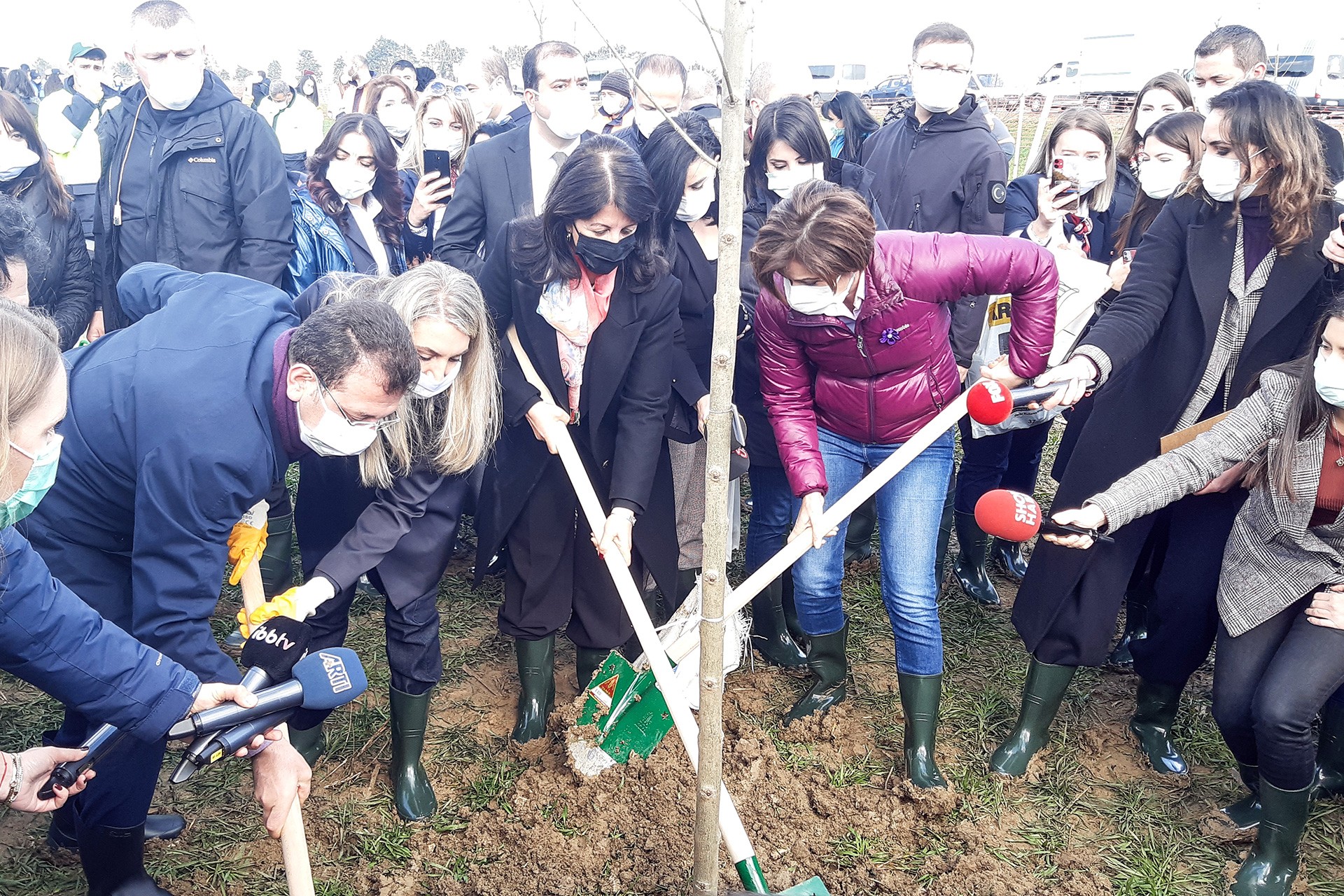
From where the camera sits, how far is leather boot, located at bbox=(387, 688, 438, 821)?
3.17 meters

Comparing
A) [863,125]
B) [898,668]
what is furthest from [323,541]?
[863,125]

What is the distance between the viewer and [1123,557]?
320 cm

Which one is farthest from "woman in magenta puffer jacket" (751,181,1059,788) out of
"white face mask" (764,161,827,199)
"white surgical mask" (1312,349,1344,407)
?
"white face mask" (764,161,827,199)

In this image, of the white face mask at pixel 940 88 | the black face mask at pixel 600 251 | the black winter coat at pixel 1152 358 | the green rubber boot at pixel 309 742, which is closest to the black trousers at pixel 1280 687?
the black winter coat at pixel 1152 358

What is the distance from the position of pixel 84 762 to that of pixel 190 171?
264 cm

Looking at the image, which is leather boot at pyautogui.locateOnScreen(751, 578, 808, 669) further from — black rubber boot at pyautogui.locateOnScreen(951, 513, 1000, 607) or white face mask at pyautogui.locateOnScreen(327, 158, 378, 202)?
white face mask at pyautogui.locateOnScreen(327, 158, 378, 202)

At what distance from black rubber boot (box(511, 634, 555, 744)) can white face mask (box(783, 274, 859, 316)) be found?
1.40 metres

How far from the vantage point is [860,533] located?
477cm

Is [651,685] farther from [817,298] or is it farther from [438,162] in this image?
[438,162]

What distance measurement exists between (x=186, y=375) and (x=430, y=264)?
2.86ft

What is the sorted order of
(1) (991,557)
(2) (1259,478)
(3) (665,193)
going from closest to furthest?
(2) (1259,478) < (3) (665,193) < (1) (991,557)

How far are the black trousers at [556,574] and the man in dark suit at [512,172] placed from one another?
888mm

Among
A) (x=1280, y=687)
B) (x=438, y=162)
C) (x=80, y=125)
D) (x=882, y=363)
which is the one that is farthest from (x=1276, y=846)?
(x=80, y=125)

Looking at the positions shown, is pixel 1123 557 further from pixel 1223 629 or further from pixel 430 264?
pixel 430 264
